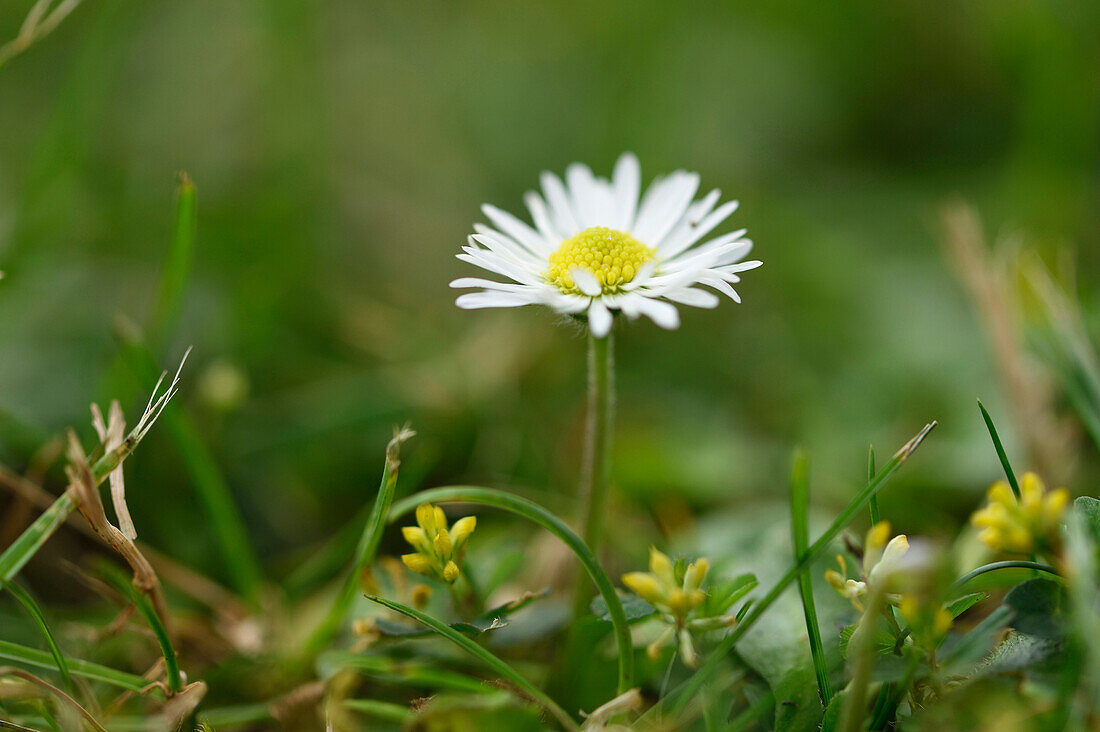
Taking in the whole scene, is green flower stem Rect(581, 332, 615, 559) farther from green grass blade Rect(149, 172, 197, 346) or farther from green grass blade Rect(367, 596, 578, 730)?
green grass blade Rect(149, 172, 197, 346)

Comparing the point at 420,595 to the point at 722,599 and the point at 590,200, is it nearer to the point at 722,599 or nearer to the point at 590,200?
the point at 722,599

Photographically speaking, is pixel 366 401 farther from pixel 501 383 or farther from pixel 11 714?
pixel 11 714

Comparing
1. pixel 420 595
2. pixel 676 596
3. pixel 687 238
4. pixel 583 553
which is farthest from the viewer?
pixel 687 238

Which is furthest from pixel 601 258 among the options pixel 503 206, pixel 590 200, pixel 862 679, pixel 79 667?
pixel 503 206

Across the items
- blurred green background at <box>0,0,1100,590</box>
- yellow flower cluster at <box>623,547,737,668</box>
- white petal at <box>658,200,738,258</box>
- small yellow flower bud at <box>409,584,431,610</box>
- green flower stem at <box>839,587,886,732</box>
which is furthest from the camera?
blurred green background at <box>0,0,1100,590</box>

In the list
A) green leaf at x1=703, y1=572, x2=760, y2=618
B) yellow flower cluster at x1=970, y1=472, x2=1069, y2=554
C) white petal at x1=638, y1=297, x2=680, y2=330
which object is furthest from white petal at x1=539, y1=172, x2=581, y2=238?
yellow flower cluster at x1=970, y1=472, x2=1069, y2=554
